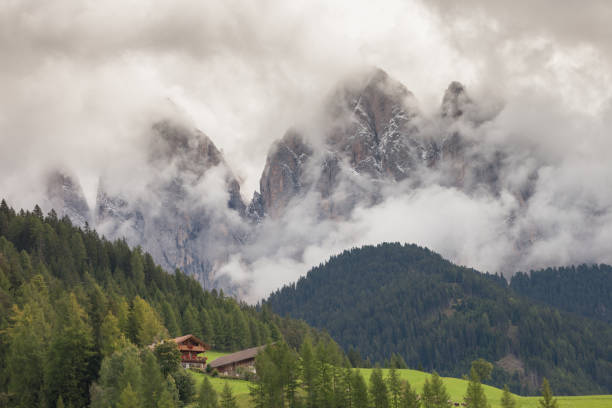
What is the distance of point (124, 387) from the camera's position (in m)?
79.1

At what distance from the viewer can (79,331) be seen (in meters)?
89.4

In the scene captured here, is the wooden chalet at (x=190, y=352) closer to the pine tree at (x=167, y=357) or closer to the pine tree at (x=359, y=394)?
the pine tree at (x=167, y=357)

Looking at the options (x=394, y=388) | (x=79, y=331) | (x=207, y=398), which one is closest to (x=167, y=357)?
(x=79, y=331)

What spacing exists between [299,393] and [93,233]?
332 feet

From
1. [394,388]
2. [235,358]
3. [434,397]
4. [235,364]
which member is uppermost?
[235,358]

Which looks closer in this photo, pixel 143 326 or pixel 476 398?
pixel 476 398

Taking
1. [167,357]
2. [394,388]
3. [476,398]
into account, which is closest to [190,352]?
[167,357]

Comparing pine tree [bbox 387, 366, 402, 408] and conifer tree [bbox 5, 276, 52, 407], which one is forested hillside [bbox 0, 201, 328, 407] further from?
pine tree [bbox 387, 366, 402, 408]

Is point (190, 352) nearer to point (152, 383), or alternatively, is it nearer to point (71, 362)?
point (71, 362)

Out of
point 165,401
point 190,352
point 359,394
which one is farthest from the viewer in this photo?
point 190,352

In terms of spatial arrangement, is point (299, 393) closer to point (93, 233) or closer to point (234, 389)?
point (234, 389)

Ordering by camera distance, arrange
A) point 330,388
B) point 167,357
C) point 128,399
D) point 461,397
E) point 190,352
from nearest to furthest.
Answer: point 128,399, point 330,388, point 167,357, point 461,397, point 190,352

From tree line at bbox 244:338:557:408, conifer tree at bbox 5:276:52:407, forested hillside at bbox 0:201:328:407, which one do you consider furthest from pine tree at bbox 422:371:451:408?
conifer tree at bbox 5:276:52:407

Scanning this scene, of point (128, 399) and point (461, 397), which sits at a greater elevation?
point (128, 399)
